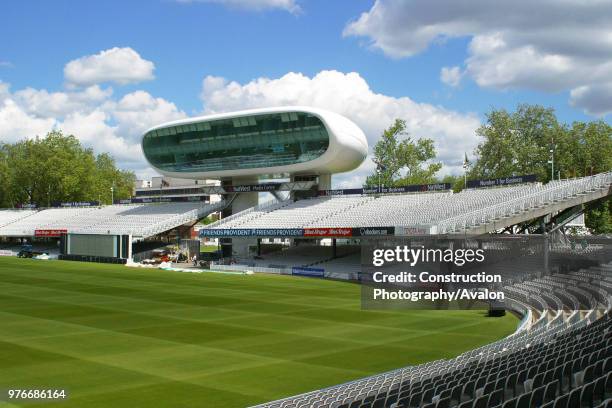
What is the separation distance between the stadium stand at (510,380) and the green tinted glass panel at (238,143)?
151 feet

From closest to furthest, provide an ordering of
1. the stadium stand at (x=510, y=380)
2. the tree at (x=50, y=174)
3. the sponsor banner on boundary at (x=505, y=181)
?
1. the stadium stand at (x=510, y=380)
2. the sponsor banner on boundary at (x=505, y=181)
3. the tree at (x=50, y=174)

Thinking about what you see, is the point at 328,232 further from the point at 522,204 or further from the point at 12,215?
the point at 12,215

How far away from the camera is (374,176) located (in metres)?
114

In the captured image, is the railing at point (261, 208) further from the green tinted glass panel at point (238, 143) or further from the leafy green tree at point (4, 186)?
the leafy green tree at point (4, 186)

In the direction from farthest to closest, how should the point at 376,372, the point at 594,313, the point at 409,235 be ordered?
the point at 409,235 < the point at 594,313 < the point at 376,372

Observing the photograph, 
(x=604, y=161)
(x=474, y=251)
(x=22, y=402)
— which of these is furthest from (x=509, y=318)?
(x=604, y=161)

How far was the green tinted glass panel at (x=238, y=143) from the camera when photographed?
6650 centimetres

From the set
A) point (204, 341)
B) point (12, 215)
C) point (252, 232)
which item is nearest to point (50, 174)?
point (12, 215)

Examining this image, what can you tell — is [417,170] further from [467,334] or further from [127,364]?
[127,364]

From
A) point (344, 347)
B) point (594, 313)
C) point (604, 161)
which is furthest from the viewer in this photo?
point (604, 161)

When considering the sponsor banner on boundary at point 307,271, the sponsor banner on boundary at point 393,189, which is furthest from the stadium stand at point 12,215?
the sponsor banner on boundary at point 307,271

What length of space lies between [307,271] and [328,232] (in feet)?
14.6

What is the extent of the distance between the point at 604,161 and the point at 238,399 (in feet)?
274

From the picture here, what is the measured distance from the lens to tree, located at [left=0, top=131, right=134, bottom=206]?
372 ft
